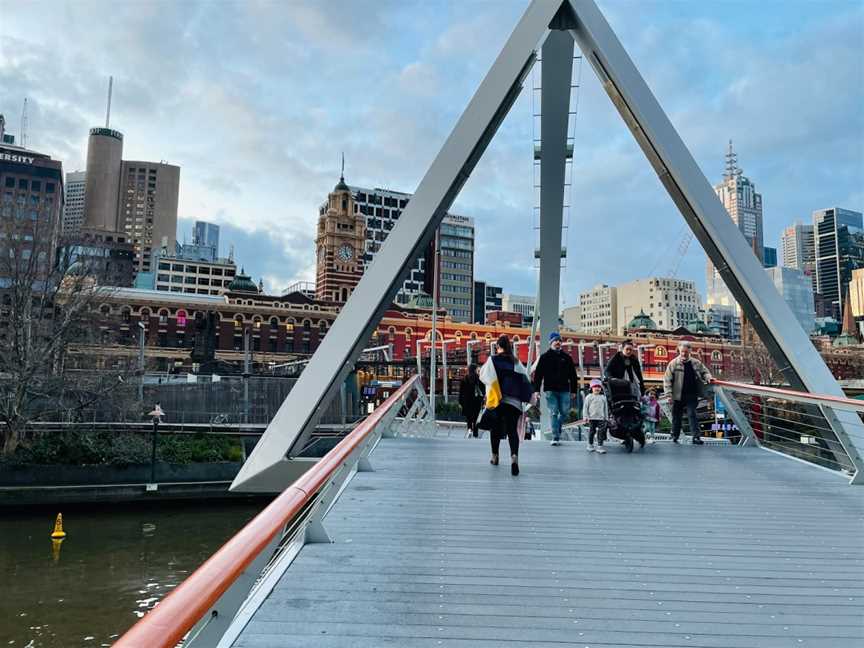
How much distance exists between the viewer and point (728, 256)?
28.4 ft

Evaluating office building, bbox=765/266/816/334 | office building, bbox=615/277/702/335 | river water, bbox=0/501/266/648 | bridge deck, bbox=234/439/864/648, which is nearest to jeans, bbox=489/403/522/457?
bridge deck, bbox=234/439/864/648

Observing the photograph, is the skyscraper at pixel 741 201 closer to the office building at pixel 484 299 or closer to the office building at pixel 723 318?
the office building at pixel 723 318

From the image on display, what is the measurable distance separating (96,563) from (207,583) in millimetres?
17579

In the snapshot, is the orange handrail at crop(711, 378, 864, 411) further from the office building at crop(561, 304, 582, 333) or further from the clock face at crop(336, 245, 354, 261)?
the office building at crop(561, 304, 582, 333)

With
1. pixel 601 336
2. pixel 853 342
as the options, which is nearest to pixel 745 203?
pixel 853 342

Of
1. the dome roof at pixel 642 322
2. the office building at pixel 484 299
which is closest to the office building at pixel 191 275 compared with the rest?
the office building at pixel 484 299

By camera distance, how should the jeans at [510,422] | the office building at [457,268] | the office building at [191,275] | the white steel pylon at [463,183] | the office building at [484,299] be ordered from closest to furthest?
the jeans at [510,422], the white steel pylon at [463,183], the office building at [191,275], the office building at [457,268], the office building at [484,299]

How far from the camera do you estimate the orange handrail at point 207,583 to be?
4.63 ft

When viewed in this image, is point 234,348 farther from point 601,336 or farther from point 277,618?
point 277,618

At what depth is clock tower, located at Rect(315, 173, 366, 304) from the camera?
95.2 meters

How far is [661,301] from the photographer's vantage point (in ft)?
402

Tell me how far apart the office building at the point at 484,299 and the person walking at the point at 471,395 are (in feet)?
397

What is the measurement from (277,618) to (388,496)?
2528mm

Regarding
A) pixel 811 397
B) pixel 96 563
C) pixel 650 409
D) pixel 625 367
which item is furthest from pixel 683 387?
pixel 96 563
